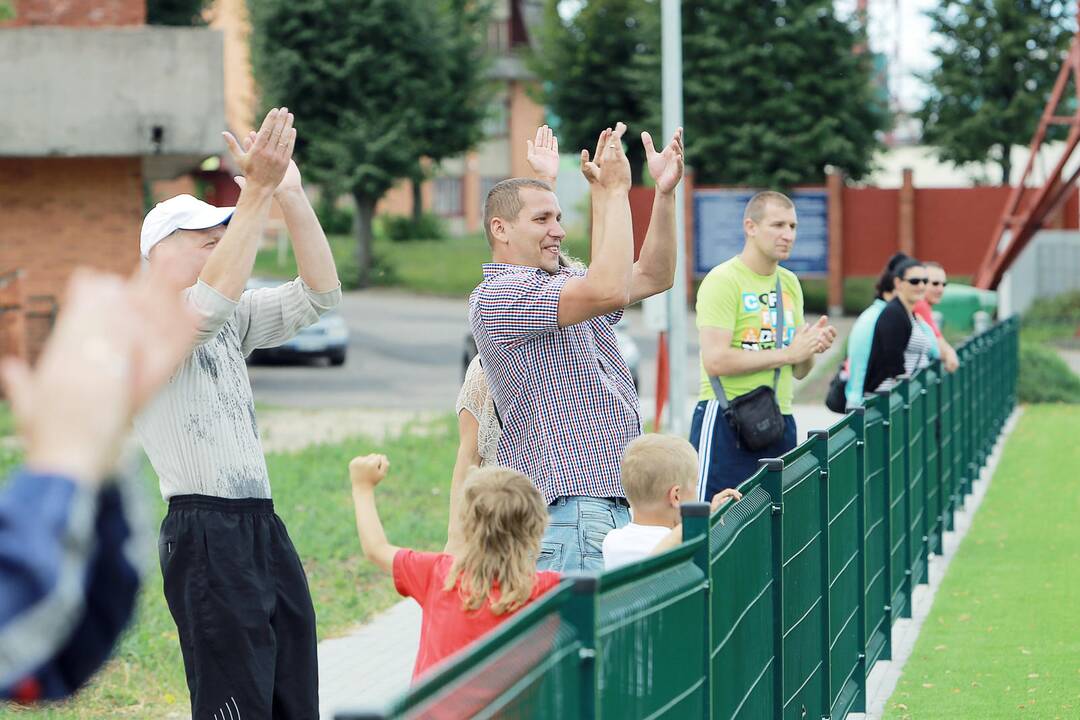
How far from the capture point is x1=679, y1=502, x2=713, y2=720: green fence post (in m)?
3.70

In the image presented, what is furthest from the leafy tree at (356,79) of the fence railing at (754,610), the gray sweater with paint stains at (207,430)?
the gray sweater with paint stains at (207,430)

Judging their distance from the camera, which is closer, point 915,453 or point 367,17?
point 915,453

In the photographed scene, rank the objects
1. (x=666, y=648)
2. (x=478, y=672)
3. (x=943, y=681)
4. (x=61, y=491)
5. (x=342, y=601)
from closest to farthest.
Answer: (x=61, y=491)
(x=478, y=672)
(x=666, y=648)
(x=943, y=681)
(x=342, y=601)

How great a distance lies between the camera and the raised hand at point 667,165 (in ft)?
16.6

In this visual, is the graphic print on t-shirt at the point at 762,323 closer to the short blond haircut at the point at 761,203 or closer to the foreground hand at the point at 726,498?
the short blond haircut at the point at 761,203

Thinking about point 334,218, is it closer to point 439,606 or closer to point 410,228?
point 410,228

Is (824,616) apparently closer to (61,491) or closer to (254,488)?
(254,488)

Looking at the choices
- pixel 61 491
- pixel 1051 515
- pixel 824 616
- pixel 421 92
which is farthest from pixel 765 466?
pixel 421 92

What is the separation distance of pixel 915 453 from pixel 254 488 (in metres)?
5.59

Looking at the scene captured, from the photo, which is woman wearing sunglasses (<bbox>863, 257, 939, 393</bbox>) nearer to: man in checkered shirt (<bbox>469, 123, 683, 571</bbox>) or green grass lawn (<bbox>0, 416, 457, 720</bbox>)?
green grass lawn (<bbox>0, 416, 457, 720</bbox>)

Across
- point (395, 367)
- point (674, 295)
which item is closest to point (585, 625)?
point (674, 295)

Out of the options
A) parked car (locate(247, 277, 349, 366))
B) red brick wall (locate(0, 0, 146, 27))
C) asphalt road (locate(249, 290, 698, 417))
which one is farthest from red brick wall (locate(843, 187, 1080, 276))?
red brick wall (locate(0, 0, 146, 27))

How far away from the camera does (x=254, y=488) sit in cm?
446

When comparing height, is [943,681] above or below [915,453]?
below
